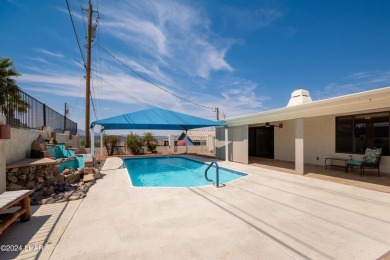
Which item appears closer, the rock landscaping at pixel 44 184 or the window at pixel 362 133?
the rock landscaping at pixel 44 184

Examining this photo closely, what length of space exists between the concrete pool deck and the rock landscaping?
0.42 metres

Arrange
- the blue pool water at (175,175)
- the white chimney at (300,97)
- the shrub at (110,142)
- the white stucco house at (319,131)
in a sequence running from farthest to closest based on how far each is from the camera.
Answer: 1. the shrub at (110,142)
2. the white chimney at (300,97)
3. the blue pool water at (175,175)
4. the white stucco house at (319,131)

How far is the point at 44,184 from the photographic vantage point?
5.82 m

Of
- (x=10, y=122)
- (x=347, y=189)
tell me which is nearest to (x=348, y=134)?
(x=347, y=189)

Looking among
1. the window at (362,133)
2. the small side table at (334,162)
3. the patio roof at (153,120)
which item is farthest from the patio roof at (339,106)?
the patio roof at (153,120)

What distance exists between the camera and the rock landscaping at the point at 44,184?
16.8 ft

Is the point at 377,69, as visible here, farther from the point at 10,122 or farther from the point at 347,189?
the point at 10,122

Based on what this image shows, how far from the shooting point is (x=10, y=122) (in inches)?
228

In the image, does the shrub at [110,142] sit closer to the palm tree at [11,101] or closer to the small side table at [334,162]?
the palm tree at [11,101]

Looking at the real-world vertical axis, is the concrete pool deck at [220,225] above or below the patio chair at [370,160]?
below

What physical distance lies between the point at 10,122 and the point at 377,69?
2225 centimetres

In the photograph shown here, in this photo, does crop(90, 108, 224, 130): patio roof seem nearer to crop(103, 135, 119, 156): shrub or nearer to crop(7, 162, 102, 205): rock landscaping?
crop(103, 135, 119, 156): shrub

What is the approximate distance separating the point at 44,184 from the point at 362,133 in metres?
12.2

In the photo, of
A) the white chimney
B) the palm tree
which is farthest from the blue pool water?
the white chimney
